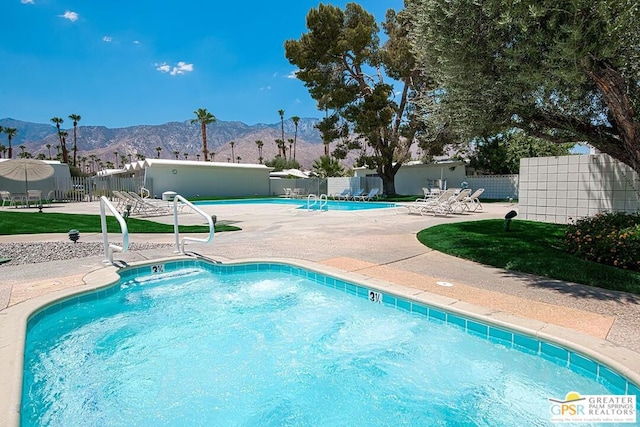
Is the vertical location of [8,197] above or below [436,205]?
above

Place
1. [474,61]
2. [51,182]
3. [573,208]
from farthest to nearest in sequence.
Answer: [51,182], [573,208], [474,61]

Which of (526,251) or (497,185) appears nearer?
(526,251)

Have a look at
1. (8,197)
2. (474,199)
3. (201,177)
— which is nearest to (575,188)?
(474,199)

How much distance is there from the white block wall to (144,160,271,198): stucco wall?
2460cm

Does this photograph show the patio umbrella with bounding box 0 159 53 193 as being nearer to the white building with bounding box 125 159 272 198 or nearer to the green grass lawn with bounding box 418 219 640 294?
the white building with bounding box 125 159 272 198

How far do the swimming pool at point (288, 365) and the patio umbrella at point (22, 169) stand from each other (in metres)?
15.7

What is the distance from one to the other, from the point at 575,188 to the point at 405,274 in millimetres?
5420

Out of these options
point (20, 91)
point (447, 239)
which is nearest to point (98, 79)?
point (20, 91)

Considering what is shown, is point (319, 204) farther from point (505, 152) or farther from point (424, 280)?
point (424, 280)

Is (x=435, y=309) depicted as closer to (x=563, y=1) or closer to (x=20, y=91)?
(x=563, y=1)

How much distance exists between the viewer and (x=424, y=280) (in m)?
4.62

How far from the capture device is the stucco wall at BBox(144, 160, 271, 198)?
26016mm

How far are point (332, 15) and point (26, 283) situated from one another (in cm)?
2183

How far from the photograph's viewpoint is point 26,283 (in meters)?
4.54
